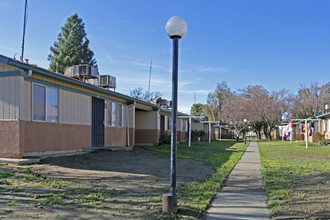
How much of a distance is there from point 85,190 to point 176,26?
371 centimetres

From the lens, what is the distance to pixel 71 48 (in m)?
41.2

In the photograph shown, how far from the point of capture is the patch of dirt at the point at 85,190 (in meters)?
4.66

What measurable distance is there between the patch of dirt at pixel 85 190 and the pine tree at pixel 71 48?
33.6 metres

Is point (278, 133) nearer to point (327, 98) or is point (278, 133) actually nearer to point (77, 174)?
point (327, 98)

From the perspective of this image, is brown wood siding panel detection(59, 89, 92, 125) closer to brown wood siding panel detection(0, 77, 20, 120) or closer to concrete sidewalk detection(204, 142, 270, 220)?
brown wood siding panel detection(0, 77, 20, 120)

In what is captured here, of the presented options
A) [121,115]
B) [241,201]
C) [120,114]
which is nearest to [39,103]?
[120,114]

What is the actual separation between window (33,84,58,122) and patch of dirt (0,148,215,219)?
5.56 feet

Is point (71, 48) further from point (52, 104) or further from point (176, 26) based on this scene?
point (176, 26)

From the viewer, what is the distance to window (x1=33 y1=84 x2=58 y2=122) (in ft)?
32.2

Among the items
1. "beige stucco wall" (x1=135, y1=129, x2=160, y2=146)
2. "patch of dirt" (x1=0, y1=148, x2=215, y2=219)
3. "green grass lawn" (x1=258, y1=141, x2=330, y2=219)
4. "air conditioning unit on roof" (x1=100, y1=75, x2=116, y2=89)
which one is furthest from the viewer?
"beige stucco wall" (x1=135, y1=129, x2=160, y2=146)

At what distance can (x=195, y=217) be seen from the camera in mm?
4602

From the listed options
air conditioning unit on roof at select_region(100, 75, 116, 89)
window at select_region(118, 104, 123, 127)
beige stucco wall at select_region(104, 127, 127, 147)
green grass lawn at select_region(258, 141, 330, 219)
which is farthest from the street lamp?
air conditioning unit on roof at select_region(100, 75, 116, 89)

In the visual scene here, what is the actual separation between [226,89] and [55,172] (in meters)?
44.2

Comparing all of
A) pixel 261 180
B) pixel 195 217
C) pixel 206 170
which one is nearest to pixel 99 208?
pixel 195 217
